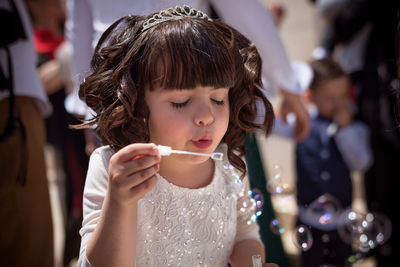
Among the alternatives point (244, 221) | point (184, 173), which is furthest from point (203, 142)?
point (244, 221)

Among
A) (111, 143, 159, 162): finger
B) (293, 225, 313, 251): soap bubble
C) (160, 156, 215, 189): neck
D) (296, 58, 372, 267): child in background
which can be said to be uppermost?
(111, 143, 159, 162): finger

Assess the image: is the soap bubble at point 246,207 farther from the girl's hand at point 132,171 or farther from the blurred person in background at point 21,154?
the blurred person in background at point 21,154

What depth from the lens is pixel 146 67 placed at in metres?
1.08

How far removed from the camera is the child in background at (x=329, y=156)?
2412 millimetres

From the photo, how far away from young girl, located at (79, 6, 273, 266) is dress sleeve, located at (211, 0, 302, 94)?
0.59 metres

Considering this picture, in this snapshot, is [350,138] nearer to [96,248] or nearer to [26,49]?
[26,49]

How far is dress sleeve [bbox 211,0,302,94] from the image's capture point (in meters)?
1.81

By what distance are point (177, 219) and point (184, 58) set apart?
1.44ft

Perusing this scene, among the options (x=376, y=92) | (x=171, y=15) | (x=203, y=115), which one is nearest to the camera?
(x=203, y=115)

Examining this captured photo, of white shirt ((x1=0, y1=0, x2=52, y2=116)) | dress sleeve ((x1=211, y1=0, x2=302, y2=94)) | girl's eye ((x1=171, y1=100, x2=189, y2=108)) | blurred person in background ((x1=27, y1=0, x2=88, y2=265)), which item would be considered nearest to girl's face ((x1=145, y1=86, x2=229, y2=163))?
girl's eye ((x1=171, y1=100, x2=189, y2=108))

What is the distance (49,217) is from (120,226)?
0.95 metres

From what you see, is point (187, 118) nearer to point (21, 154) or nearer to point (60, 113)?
point (21, 154)

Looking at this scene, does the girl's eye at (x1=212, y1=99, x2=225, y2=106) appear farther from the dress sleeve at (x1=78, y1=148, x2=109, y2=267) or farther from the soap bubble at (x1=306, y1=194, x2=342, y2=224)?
the soap bubble at (x1=306, y1=194, x2=342, y2=224)

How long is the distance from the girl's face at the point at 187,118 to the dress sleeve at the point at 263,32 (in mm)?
747
